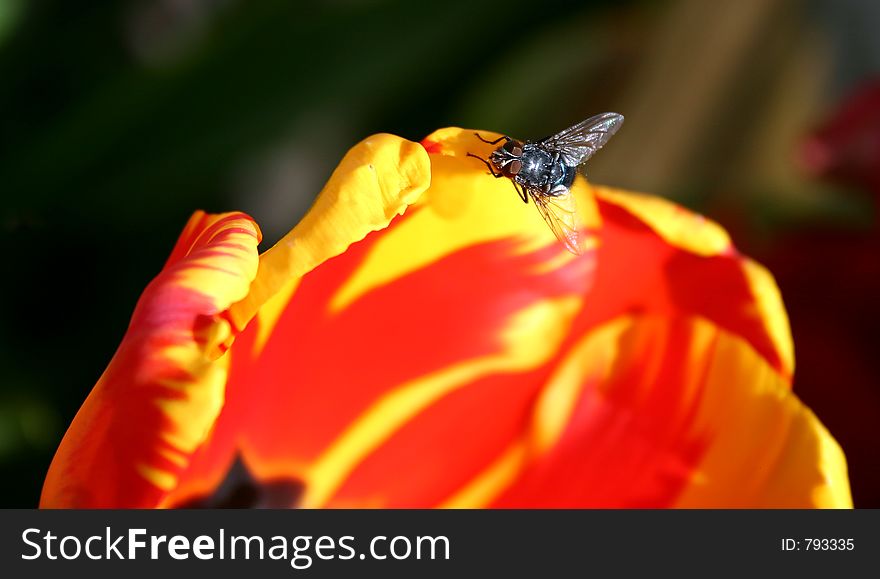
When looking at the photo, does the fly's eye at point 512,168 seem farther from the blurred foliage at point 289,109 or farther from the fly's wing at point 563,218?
the blurred foliage at point 289,109

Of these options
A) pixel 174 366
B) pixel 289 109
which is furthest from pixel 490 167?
pixel 289 109

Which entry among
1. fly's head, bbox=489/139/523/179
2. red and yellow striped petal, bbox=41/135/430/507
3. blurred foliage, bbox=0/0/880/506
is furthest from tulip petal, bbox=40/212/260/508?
blurred foliage, bbox=0/0/880/506

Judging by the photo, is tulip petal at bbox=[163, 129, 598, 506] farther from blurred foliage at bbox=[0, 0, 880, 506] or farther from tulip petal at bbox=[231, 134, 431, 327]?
blurred foliage at bbox=[0, 0, 880, 506]

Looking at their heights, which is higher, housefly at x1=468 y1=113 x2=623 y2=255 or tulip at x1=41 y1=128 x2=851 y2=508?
housefly at x1=468 y1=113 x2=623 y2=255

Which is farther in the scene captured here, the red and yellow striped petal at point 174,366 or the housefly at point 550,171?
the housefly at point 550,171

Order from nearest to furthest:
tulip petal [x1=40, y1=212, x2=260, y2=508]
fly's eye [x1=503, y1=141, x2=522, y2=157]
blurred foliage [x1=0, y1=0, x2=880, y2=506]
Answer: tulip petal [x1=40, y1=212, x2=260, y2=508] < fly's eye [x1=503, y1=141, x2=522, y2=157] < blurred foliage [x1=0, y1=0, x2=880, y2=506]

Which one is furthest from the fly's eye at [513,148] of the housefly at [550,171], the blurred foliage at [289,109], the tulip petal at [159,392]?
the blurred foliage at [289,109]
